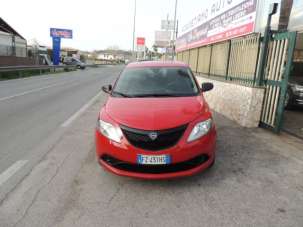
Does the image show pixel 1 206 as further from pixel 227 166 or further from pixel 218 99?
pixel 218 99

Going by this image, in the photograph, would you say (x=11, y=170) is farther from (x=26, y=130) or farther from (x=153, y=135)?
(x=153, y=135)

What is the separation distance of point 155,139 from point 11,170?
2406 millimetres

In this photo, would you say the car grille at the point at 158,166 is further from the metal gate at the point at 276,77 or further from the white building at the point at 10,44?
the white building at the point at 10,44

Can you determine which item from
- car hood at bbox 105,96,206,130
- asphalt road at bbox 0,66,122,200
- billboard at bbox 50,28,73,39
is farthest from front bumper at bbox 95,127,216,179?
billboard at bbox 50,28,73,39

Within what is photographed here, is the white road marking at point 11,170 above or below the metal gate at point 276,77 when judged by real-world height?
below

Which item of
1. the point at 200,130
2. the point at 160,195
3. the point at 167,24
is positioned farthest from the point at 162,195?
the point at 167,24

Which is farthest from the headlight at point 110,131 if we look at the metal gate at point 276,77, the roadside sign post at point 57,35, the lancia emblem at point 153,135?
the roadside sign post at point 57,35

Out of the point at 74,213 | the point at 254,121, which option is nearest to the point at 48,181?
the point at 74,213

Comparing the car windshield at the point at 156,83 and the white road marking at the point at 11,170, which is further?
the car windshield at the point at 156,83

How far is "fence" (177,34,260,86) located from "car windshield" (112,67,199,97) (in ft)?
8.74

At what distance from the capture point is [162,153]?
3.33m

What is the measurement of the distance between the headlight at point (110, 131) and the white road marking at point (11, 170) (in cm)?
156

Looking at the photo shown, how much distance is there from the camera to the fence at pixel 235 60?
23.0ft

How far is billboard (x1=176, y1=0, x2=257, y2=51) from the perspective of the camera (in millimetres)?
7791
